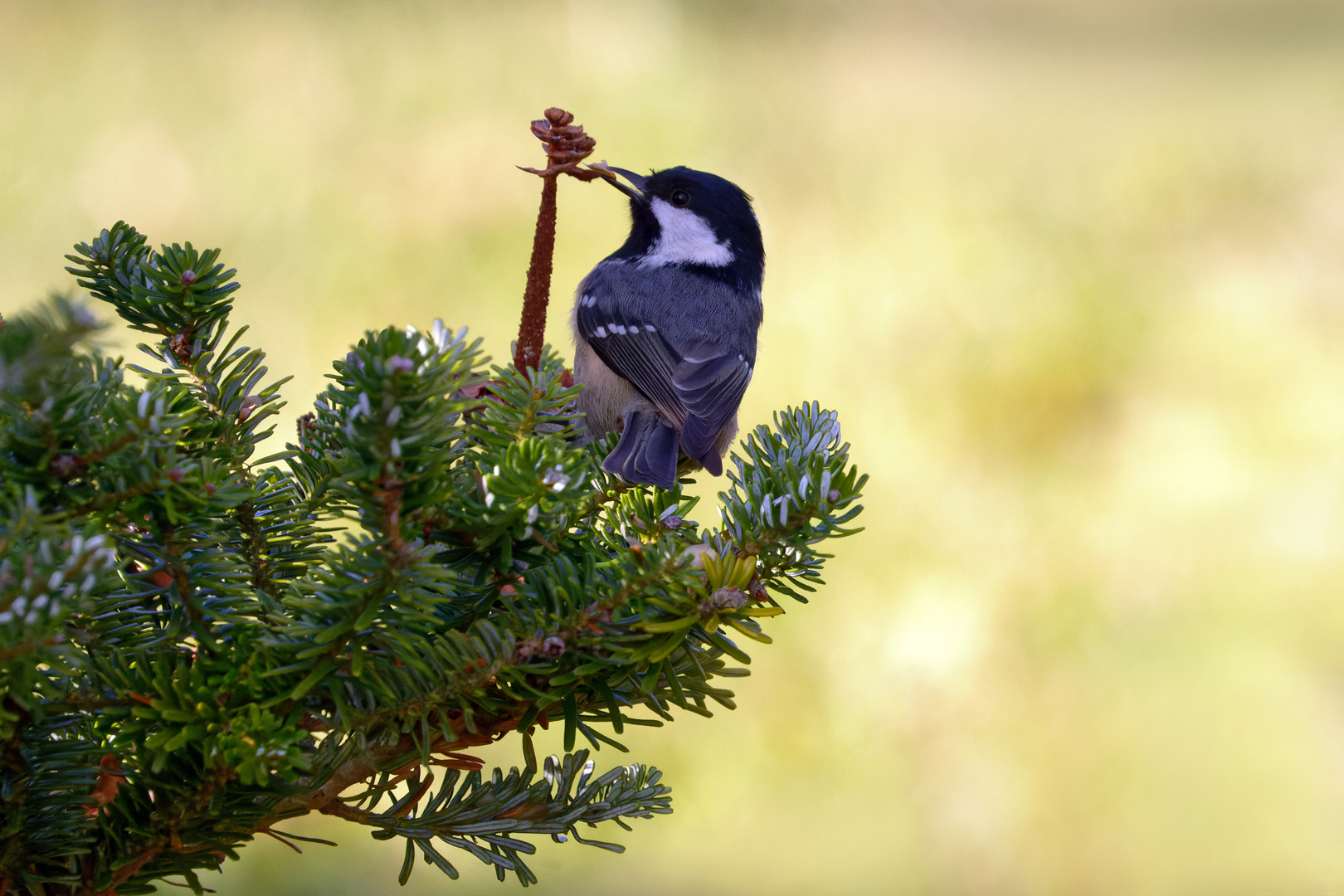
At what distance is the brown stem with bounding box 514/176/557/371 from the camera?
73 centimetres

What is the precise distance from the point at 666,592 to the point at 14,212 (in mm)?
2151

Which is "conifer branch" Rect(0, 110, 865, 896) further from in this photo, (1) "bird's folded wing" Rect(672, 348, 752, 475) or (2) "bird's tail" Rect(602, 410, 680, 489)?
(1) "bird's folded wing" Rect(672, 348, 752, 475)

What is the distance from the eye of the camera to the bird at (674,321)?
1358mm

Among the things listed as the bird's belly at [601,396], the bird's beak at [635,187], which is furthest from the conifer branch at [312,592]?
the bird's beak at [635,187]

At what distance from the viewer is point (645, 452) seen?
1087 millimetres

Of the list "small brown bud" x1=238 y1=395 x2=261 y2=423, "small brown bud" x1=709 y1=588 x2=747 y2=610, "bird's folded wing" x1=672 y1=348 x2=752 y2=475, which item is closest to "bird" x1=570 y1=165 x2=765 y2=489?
"bird's folded wing" x1=672 y1=348 x2=752 y2=475

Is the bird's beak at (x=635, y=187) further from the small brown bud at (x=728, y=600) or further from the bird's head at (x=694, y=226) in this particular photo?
the small brown bud at (x=728, y=600)

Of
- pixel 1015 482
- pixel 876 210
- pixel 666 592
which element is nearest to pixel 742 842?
pixel 1015 482

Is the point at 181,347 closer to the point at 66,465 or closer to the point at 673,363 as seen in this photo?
the point at 66,465

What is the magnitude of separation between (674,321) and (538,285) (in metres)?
0.82

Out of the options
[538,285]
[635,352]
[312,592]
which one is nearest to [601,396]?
[635,352]

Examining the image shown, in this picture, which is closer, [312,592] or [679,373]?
[312,592]

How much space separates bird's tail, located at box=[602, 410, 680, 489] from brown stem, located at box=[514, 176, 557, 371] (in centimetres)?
15

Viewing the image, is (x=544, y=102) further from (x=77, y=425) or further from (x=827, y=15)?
(x=77, y=425)
